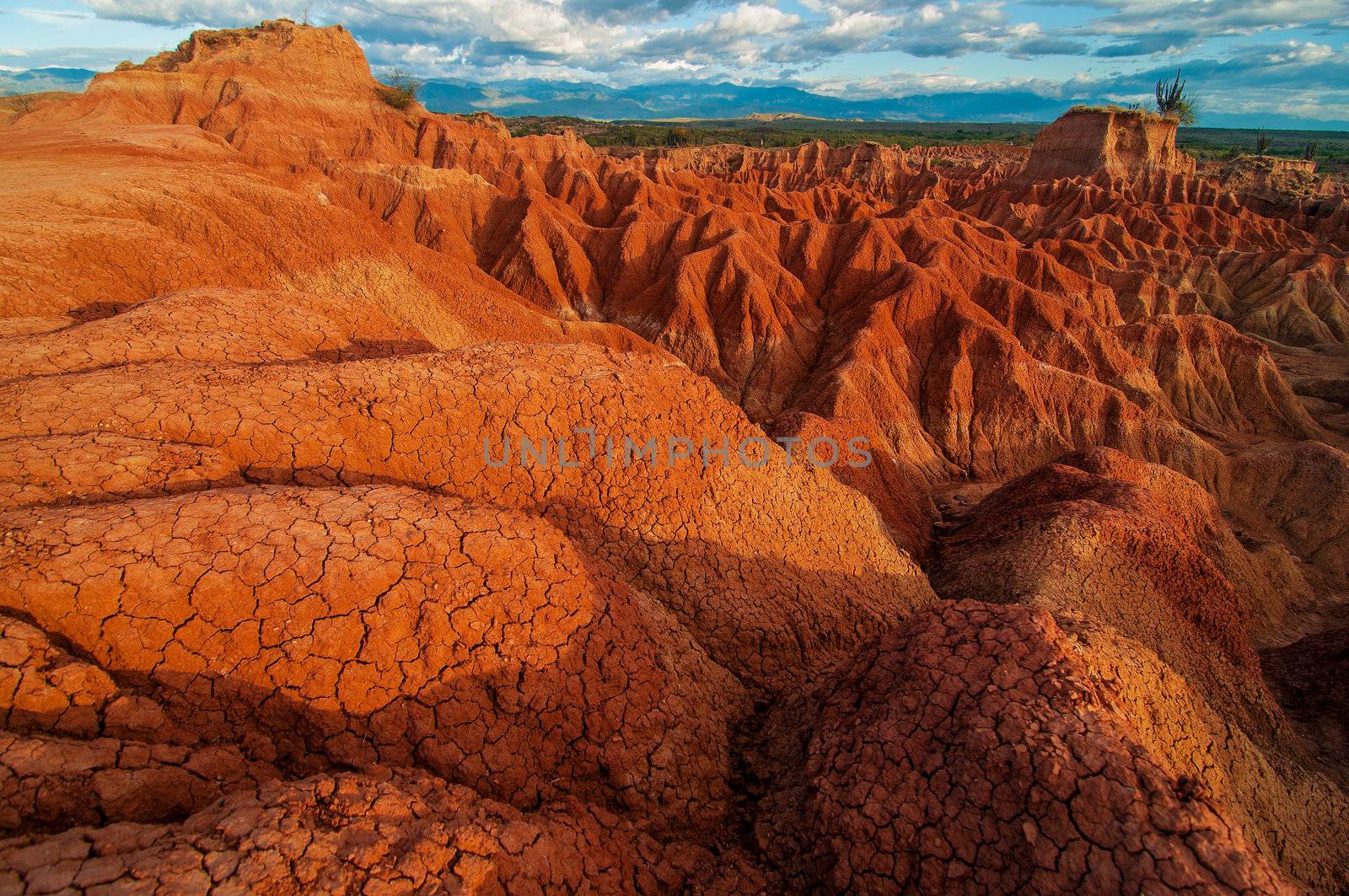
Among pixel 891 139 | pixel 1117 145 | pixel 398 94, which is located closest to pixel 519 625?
pixel 398 94

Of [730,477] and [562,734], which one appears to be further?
[730,477]

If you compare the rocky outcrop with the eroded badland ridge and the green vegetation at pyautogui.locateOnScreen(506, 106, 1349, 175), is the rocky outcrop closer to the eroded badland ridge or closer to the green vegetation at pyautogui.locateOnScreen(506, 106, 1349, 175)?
the green vegetation at pyautogui.locateOnScreen(506, 106, 1349, 175)

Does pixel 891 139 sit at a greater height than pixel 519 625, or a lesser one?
greater

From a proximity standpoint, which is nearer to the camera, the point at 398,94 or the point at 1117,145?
the point at 398,94

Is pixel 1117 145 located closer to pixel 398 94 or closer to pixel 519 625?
pixel 398 94

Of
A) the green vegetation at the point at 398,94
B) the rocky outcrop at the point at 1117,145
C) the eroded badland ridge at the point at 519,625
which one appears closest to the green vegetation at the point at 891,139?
the rocky outcrop at the point at 1117,145

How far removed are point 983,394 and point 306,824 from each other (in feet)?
80.9

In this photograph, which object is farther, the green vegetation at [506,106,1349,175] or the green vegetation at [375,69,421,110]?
the green vegetation at [506,106,1349,175]

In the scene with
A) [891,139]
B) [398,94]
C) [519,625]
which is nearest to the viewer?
[519,625]

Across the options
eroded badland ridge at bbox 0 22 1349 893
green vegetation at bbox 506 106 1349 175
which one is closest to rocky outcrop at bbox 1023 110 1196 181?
green vegetation at bbox 506 106 1349 175

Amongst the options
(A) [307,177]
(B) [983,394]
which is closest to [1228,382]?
(B) [983,394]

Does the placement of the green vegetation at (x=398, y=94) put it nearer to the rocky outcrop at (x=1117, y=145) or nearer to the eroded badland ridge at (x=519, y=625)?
the eroded badland ridge at (x=519, y=625)

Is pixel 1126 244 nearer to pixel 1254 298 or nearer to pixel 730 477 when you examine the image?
pixel 1254 298

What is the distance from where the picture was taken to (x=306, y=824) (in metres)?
3.05
